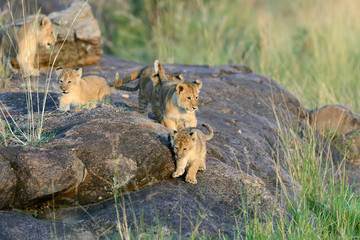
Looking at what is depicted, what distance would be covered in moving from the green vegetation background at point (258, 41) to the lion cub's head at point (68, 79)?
14.4 feet

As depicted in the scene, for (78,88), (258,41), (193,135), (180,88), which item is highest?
(180,88)

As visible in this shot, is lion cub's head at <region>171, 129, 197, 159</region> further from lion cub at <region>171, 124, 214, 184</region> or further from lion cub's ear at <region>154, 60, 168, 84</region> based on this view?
lion cub's ear at <region>154, 60, 168, 84</region>

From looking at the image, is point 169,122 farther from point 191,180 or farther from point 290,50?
point 290,50

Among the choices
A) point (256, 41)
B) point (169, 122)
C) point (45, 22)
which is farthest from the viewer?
point (256, 41)

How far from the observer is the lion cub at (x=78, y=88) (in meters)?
6.44

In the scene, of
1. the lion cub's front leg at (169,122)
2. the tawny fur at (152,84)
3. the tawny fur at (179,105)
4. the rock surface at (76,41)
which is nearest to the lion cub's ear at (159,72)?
the tawny fur at (152,84)

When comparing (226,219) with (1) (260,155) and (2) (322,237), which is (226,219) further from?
(1) (260,155)

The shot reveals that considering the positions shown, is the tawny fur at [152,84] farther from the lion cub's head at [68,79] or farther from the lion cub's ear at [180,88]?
the lion cub's head at [68,79]

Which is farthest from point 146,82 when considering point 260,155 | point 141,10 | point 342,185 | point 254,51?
point 141,10

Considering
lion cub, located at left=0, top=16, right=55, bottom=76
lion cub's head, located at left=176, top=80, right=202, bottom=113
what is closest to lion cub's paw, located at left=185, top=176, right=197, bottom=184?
lion cub's head, located at left=176, top=80, right=202, bottom=113

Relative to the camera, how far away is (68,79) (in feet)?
21.2

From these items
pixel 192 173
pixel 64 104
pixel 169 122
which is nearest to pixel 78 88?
pixel 64 104

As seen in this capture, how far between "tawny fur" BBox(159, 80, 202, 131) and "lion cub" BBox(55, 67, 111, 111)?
81cm

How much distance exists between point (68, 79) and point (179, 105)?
1390 mm
